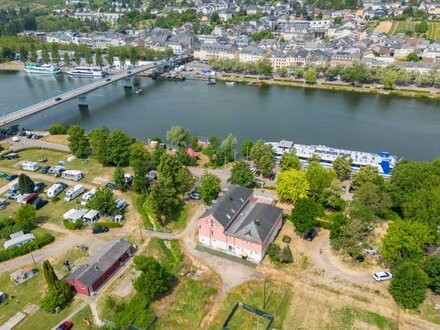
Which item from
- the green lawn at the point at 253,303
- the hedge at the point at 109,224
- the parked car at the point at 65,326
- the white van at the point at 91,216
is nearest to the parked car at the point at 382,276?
the green lawn at the point at 253,303

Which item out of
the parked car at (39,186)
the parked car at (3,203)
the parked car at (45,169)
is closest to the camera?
the parked car at (3,203)

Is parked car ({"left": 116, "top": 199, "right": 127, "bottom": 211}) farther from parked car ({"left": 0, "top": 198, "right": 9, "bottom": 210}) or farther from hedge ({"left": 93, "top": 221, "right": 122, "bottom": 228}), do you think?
parked car ({"left": 0, "top": 198, "right": 9, "bottom": 210})

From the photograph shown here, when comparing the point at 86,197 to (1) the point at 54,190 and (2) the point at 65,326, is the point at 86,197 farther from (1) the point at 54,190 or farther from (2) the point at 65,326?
(2) the point at 65,326

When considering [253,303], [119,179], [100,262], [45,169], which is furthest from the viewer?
Result: [45,169]

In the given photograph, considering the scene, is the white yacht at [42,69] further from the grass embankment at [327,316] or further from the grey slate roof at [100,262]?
the grass embankment at [327,316]

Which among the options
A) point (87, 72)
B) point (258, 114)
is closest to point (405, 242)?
point (258, 114)
